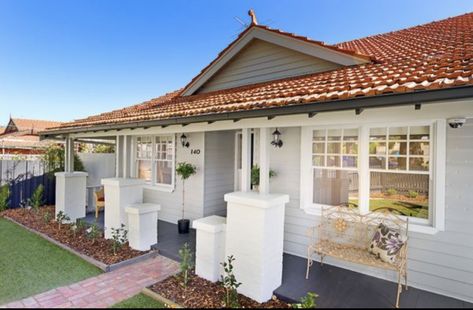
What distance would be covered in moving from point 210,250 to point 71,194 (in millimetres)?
6735

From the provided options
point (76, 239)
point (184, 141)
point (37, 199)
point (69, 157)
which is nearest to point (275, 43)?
point (184, 141)

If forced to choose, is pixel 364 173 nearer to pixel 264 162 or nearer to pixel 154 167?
pixel 264 162

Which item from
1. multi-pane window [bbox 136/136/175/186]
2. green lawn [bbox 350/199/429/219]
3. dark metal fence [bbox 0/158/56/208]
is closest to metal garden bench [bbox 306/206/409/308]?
green lawn [bbox 350/199/429/219]

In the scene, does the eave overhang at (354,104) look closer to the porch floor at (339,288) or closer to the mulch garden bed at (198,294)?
the porch floor at (339,288)

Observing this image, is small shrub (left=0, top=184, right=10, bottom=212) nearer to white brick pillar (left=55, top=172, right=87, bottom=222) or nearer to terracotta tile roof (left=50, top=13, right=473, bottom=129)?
white brick pillar (left=55, top=172, right=87, bottom=222)

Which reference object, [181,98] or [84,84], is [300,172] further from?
[84,84]

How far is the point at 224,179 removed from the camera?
856 cm

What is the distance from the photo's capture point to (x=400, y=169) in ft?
15.9

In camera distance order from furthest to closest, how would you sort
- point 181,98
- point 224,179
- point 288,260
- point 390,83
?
1. point 181,98
2. point 224,179
3. point 288,260
4. point 390,83

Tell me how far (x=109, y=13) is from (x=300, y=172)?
427 inches

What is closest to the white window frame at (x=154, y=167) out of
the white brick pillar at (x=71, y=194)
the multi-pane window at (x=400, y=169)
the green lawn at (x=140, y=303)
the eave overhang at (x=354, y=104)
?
the white brick pillar at (x=71, y=194)

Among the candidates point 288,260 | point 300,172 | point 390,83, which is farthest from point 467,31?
point 288,260

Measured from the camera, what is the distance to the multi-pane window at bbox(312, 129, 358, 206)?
5.41 meters

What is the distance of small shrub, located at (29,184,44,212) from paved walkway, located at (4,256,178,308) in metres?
7.31
